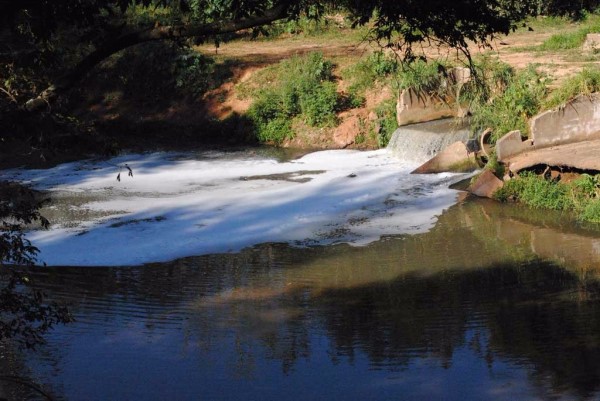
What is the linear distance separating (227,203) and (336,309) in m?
6.37

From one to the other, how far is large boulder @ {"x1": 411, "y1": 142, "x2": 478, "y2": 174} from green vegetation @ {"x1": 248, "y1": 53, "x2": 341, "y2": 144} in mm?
4739

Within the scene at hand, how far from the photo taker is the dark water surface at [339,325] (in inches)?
322

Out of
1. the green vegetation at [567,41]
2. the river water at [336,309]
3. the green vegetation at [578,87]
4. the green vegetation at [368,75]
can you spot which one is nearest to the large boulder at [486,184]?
the river water at [336,309]

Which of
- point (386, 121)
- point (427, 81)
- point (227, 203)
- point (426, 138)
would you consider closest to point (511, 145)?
point (426, 138)

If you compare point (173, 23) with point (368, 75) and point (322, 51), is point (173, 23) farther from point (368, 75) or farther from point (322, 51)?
point (322, 51)

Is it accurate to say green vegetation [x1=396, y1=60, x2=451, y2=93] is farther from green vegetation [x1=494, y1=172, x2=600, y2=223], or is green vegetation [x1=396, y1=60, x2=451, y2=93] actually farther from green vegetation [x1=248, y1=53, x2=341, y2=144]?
green vegetation [x1=494, y1=172, x2=600, y2=223]

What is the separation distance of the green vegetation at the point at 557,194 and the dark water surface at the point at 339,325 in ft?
3.19

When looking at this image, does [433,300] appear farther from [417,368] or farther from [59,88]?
[59,88]

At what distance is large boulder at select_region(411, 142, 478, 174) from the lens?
17438 mm

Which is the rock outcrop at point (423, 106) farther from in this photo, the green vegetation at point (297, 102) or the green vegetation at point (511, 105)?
the green vegetation at point (297, 102)

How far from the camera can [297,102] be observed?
2289 cm

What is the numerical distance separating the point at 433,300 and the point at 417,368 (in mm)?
2171

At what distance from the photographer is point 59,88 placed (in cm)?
621

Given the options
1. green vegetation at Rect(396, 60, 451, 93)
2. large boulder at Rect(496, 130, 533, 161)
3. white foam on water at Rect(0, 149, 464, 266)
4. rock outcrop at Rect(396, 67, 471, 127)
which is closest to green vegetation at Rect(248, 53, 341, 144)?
white foam on water at Rect(0, 149, 464, 266)
